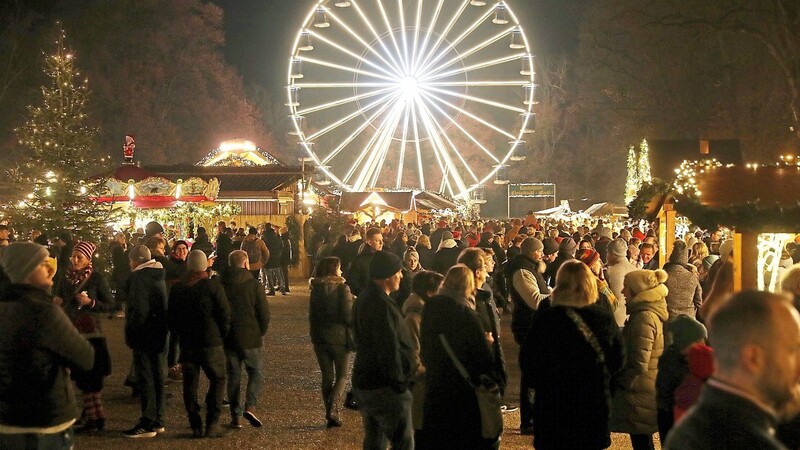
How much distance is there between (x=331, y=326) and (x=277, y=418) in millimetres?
1071

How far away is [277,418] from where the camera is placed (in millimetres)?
8969

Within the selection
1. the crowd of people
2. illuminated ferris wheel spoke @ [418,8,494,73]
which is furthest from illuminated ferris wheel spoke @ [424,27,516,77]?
the crowd of people

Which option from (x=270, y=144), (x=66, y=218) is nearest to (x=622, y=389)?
(x=66, y=218)

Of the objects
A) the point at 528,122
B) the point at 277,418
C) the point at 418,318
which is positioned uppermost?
the point at 528,122

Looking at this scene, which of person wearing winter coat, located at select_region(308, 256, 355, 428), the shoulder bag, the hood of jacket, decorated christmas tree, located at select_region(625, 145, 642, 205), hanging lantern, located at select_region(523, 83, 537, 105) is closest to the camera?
the shoulder bag

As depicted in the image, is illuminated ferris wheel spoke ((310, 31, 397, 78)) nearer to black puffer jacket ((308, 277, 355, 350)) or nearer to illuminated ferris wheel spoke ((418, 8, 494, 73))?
illuminated ferris wheel spoke ((418, 8, 494, 73))

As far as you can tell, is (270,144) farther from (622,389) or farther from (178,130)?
(622,389)

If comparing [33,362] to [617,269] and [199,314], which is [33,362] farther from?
[617,269]

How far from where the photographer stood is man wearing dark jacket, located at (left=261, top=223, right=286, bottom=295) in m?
22.0

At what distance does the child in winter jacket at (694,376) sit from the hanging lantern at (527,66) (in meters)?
27.1

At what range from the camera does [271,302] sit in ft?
68.0

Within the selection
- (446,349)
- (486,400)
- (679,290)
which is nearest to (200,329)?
(446,349)

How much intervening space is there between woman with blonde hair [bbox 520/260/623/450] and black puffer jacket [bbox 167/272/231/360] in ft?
11.7

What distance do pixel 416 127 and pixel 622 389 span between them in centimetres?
2838
